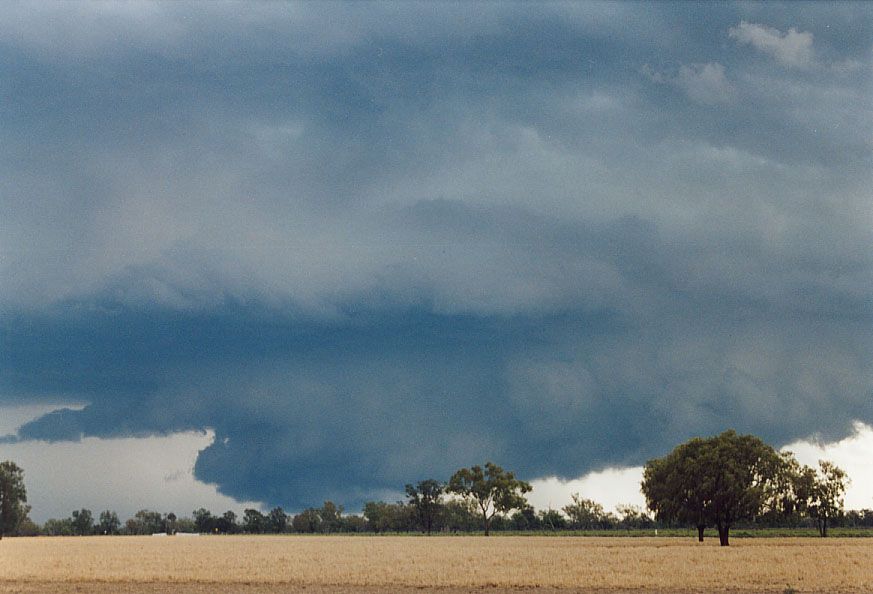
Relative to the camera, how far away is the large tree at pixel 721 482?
10294 centimetres

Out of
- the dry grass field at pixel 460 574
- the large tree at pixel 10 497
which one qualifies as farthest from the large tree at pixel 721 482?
the large tree at pixel 10 497

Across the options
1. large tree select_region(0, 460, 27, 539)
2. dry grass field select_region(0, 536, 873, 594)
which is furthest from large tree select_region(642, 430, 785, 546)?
large tree select_region(0, 460, 27, 539)

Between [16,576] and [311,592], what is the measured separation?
25.4 m

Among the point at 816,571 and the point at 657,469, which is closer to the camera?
the point at 816,571

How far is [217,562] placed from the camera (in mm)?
73312

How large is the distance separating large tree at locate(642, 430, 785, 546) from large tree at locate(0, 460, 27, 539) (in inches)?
5040

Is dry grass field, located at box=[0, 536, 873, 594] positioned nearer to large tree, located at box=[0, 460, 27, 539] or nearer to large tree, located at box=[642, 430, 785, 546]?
large tree, located at box=[642, 430, 785, 546]

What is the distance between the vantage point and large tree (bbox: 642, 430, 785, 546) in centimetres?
10294

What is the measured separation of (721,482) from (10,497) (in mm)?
137078

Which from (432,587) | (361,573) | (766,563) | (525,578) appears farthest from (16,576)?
(766,563)

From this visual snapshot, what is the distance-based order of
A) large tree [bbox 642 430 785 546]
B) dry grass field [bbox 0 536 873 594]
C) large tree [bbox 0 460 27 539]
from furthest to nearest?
large tree [bbox 0 460 27 539] → large tree [bbox 642 430 785 546] → dry grass field [bbox 0 536 873 594]

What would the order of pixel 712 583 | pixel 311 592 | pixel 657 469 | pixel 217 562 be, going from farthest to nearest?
pixel 657 469 → pixel 217 562 → pixel 712 583 → pixel 311 592

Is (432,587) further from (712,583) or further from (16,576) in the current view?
(16,576)

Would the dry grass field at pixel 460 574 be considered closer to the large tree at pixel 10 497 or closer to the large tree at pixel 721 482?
the large tree at pixel 721 482
